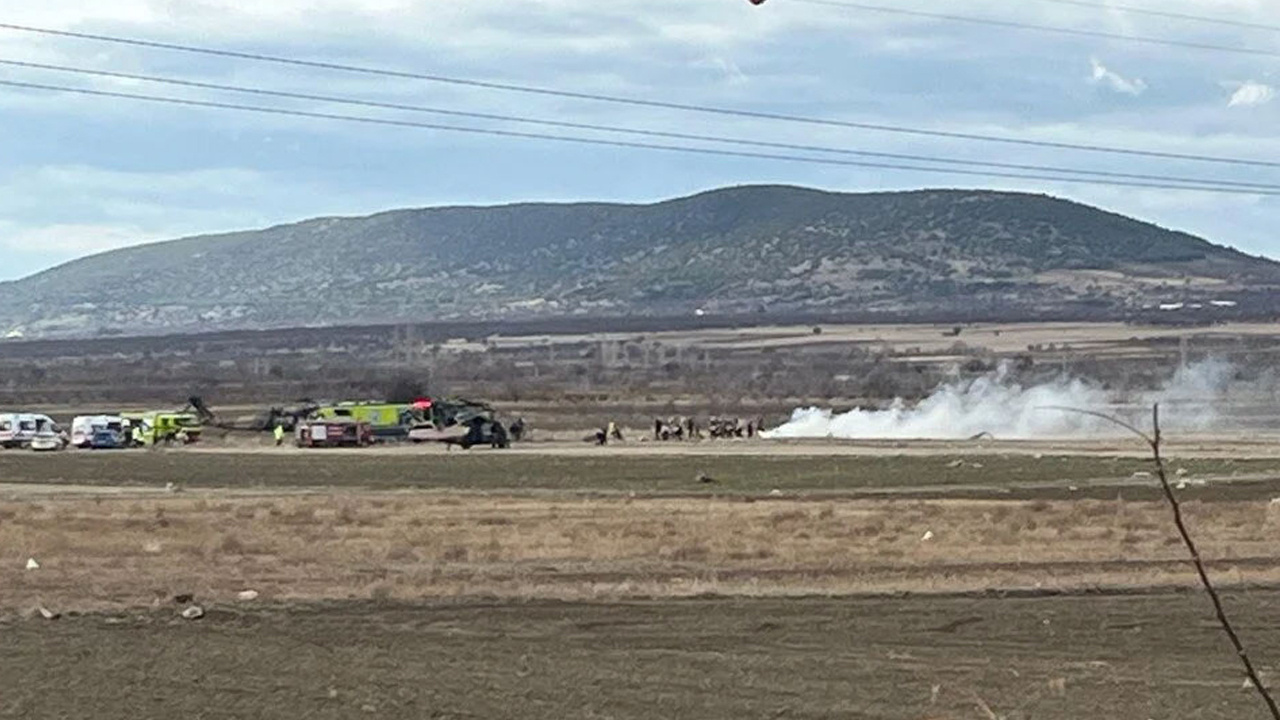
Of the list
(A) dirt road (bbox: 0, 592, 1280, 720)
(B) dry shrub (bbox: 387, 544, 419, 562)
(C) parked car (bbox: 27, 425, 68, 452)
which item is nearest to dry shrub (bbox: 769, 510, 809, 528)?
(B) dry shrub (bbox: 387, 544, 419, 562)

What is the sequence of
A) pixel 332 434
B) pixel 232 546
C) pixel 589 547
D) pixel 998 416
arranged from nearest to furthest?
pixel 232 546
pixel 589 547
pixel 332 434
pixel 998 416

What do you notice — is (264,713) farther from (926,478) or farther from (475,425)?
(475,425)

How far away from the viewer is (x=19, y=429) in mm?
110812

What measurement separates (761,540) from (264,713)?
2546 cm

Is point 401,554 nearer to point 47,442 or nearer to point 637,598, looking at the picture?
point 637,598

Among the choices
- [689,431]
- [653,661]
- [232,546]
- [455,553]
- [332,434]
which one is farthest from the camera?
[689,431]

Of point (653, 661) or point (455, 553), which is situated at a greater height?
point (653, 661)

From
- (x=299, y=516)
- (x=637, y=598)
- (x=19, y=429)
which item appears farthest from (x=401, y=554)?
(x=19, y=429)

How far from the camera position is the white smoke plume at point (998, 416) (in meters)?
123

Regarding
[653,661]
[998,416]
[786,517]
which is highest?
[653,661]

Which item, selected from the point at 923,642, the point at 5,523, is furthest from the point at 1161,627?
the point at 5,523

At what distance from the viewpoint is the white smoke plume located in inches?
4828

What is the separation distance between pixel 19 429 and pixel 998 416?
5377cm

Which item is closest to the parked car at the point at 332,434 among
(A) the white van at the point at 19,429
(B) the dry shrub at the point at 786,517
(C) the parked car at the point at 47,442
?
(C) the parked car at the point at 47,442
